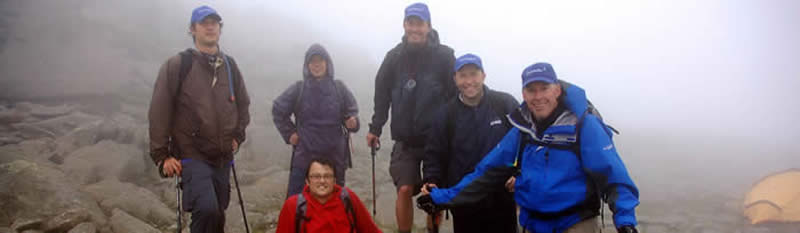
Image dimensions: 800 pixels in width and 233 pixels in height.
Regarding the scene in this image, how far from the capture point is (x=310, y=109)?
6062 millimetres

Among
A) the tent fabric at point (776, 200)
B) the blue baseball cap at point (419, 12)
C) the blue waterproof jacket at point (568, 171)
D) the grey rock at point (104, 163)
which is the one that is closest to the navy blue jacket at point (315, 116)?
the blue baseball cap at point (419, 12)

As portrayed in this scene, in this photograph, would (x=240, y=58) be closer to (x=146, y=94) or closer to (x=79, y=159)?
(x=146, y=94)

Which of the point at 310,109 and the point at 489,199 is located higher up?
the point at 310,109

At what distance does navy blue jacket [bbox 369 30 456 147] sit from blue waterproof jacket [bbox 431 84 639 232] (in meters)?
1.59

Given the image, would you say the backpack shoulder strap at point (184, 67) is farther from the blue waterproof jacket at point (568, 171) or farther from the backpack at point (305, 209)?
the blue waterproof jacket at point (568, 171)

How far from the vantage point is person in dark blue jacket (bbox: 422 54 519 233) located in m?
4.73

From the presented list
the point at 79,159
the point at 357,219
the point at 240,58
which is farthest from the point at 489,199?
the point at 240,58

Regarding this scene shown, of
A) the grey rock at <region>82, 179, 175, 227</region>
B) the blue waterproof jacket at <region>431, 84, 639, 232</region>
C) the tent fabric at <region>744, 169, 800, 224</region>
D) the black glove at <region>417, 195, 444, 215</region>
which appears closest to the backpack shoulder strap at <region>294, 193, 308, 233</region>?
the black glove at <region>417, 195, 444, 215</region>

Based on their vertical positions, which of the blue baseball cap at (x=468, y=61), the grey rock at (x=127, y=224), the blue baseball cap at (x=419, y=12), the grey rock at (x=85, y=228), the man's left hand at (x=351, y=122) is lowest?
the grey rock at (x=127, y=224)

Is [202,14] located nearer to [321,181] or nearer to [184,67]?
[184,67]

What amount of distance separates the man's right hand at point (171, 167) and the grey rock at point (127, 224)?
11.7ft

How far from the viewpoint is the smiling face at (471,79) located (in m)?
4.74

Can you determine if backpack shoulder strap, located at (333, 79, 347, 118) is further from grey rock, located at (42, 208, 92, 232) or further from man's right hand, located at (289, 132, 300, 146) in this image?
grey rock, located at (42, 208, 92, 232)

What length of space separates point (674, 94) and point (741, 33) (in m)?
51.9
